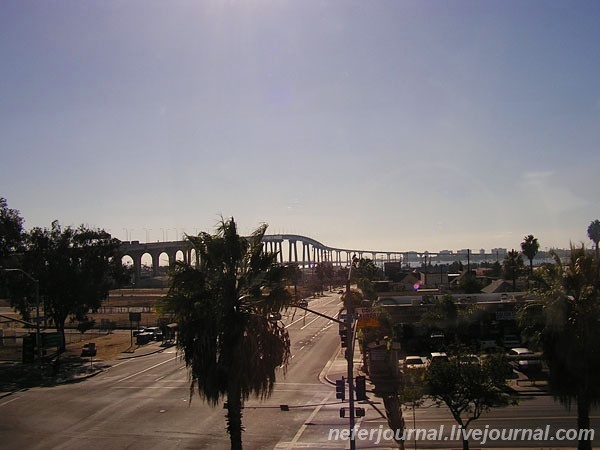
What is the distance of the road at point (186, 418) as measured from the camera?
22.0 m

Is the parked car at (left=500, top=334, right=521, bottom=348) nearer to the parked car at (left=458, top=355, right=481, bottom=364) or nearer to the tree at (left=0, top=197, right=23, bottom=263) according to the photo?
the parked car at (left=458, top=355, right=481, bottom=364)

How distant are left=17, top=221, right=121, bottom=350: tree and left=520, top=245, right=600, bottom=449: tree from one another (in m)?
46.3

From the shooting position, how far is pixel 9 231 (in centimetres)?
5259

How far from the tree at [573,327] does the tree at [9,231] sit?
163 feet

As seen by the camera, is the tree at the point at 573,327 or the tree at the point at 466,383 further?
the tree at the point at 466,383

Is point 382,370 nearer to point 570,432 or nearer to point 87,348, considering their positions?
point 570,432

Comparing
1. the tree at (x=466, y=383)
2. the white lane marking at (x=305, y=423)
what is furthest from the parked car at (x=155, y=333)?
the tree at (x=466, y=383)

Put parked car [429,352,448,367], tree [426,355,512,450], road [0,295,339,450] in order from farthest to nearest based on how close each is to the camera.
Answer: road [0,295,339,450] → parked car [429,352,448,367] → tree [426,355,512,450]

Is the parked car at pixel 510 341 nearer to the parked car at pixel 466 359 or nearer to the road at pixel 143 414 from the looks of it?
the road at pixel 143 414

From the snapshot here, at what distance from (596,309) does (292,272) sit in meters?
8.13

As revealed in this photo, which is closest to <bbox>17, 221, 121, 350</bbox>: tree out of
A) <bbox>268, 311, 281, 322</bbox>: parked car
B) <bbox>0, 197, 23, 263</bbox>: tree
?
<bbox>0, 197, 23, 263</bbox>: tree

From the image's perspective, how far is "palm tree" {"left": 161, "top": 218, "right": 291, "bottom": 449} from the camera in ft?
47.3

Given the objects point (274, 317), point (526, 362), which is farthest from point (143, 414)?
point (526, 362)

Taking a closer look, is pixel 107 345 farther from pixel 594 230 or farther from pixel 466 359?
pixel 594 230
